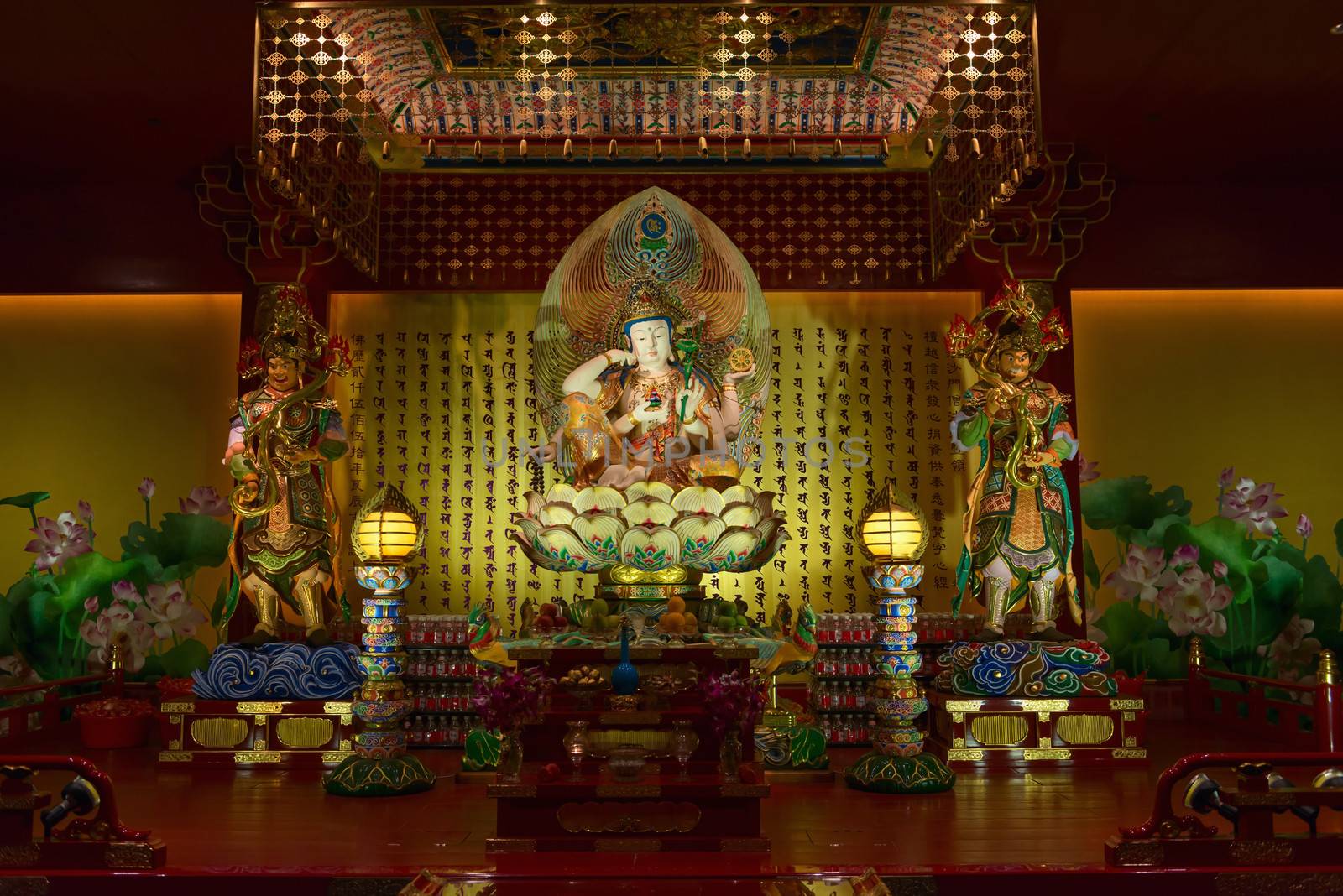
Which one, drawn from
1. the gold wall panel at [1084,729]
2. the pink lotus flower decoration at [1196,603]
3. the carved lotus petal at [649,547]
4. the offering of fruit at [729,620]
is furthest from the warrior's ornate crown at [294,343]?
the pink lotus flower decoration at [1196,603]

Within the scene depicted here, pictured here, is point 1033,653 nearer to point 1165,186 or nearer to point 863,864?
point 863,864

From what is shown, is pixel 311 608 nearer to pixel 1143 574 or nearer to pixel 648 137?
pixel 648 137

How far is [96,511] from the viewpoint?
25.9ft

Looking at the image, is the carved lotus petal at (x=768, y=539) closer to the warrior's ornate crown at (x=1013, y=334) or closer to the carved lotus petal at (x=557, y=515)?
the carved lotus petal at (x=557, y=515)

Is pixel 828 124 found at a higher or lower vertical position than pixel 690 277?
higher

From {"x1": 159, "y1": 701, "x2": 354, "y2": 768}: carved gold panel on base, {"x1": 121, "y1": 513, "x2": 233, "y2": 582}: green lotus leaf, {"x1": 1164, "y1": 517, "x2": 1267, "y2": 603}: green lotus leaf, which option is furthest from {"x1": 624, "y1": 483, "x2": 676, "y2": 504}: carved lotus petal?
{"x1": 1164, "y1": 517, "x2": 1267, "y2": 603}: green lotus leaf

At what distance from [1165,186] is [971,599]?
116 inches

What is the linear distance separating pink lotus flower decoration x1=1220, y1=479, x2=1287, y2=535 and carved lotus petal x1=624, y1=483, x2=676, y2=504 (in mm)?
3370

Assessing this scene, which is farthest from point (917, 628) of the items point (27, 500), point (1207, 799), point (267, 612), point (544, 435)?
point (27, 500)

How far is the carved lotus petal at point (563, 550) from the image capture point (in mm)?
6094

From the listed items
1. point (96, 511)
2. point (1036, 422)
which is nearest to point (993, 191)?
point (1036, 422)

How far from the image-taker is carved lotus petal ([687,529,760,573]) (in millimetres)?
6109

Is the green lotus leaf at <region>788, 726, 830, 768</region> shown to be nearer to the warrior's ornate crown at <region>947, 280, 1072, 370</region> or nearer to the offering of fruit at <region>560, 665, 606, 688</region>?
the offering of fruit at <region>560, 665, 606, 688</region>

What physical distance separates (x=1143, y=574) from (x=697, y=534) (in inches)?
109
